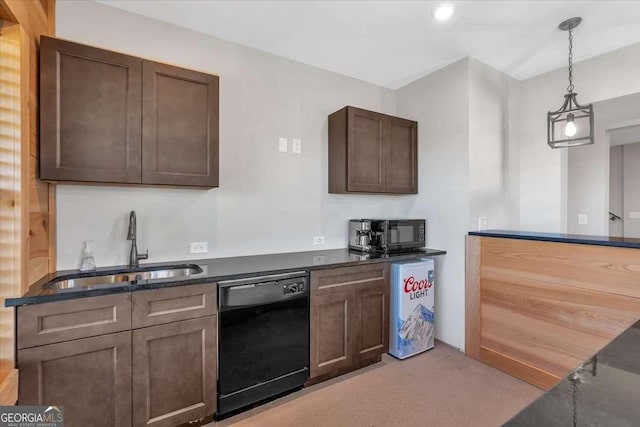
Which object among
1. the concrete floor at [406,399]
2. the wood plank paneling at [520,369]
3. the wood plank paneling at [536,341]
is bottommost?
the concrete floor at [406,399]

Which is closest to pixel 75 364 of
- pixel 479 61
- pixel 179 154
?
pixel 179 154

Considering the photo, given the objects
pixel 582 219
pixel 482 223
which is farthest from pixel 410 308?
pixel 582 219

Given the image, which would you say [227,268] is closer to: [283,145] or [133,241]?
[133,241]

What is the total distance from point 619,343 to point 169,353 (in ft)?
6.51

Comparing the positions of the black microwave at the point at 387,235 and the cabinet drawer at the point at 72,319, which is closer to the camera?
the cabinet drawer at the point at 72,319

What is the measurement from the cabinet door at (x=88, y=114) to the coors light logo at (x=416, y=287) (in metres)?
2.27

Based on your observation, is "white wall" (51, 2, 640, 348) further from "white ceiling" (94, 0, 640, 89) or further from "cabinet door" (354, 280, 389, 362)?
"cabinet door" (354, 280, 389, 362)

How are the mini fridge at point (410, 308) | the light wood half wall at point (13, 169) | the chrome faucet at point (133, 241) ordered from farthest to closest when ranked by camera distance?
1. the mini fridge at point (410, 308)
2. the chrome faucet at point (133, 241)
3. the light wood half wall at point (13, 169)

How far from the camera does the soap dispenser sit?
6.45ft

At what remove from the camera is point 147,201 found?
2.24m

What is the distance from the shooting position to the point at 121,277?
2.06 meters

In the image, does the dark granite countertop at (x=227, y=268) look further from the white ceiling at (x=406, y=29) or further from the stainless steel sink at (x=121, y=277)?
the white ceiling at (x=406, y=29)

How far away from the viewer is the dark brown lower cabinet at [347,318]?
7.44ft

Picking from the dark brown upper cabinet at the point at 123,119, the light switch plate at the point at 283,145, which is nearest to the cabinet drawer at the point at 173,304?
the dark brown upper cabinet at the point at 123,119
